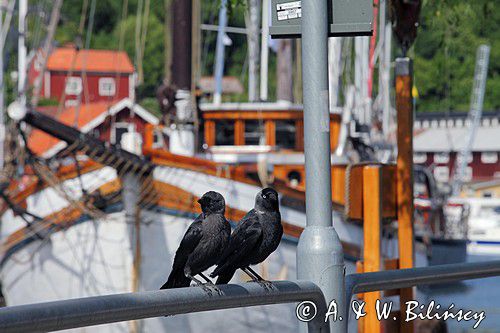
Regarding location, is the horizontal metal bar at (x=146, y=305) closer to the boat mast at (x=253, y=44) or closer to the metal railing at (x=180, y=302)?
the metal railing at (x=180, y=302)

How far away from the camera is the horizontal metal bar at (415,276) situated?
5.17m

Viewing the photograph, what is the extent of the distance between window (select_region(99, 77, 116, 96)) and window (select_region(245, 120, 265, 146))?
72.8 m

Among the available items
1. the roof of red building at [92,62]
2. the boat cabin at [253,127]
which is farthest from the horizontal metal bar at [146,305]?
the roof of red building at [92,62]

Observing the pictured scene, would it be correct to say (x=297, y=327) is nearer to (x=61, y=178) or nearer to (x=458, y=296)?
(x=458, y=296)

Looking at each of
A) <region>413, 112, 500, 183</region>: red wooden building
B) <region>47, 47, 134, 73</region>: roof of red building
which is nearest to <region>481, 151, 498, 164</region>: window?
<region>413, 112, 500, 183</region>: red wooden building

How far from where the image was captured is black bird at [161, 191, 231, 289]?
16.0 feet

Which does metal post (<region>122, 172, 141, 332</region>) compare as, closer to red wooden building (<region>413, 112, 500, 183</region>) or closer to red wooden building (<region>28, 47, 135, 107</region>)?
red wooden building (<region>413, 112, 500, 183</region>)

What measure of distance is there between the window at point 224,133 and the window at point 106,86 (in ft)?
239

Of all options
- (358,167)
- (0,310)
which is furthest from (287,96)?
(0,310)

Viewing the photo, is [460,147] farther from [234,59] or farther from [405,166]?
[405,166]

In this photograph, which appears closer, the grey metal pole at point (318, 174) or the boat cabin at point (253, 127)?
the grey metal pole at point (318, 174)

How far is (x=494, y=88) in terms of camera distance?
85688mm

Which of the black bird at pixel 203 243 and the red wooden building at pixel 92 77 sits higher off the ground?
the black bird at pixel 203 243

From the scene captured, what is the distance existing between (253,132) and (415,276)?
11.6m
